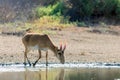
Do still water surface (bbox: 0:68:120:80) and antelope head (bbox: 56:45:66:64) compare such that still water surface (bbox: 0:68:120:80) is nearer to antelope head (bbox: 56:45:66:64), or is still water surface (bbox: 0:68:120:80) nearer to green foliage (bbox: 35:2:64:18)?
antelope head (bbox: 56:45:66:64)

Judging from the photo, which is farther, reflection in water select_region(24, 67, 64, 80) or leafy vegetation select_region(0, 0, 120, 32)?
leafy vegetation select_region(0, 0, 120, 32)

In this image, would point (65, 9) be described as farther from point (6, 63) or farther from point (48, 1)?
point (6, 63)

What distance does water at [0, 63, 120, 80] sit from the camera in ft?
54.6

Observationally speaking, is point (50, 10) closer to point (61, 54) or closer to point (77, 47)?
point (77, 47)

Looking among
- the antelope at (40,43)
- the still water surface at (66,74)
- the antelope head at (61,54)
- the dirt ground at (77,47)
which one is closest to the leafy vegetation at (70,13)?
the dirt ground at (77,47)

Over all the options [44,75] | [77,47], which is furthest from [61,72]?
[77,47]

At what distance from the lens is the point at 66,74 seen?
57.1 ft

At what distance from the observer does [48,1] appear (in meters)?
31.7

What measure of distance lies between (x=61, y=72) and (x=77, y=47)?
498 centimetres

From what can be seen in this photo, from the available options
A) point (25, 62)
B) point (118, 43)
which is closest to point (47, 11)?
point (118, 43)

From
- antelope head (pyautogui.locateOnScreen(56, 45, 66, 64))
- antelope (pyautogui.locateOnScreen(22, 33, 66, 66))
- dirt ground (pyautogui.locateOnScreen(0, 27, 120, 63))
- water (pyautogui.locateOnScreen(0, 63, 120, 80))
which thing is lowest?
dirt ground (pyautogui.locateOnScreen(0, 27, 120, 63))

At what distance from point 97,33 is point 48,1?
6.74 meters

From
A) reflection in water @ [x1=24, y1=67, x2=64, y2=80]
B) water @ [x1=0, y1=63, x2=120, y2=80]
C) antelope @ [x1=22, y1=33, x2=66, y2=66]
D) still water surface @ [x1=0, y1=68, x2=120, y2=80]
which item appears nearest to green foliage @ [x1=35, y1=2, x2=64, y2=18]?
antelope @ [x1=22, y1=33, x2=66, y2=66]

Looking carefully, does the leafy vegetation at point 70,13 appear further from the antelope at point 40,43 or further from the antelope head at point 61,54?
the antelope head at point 61,54
